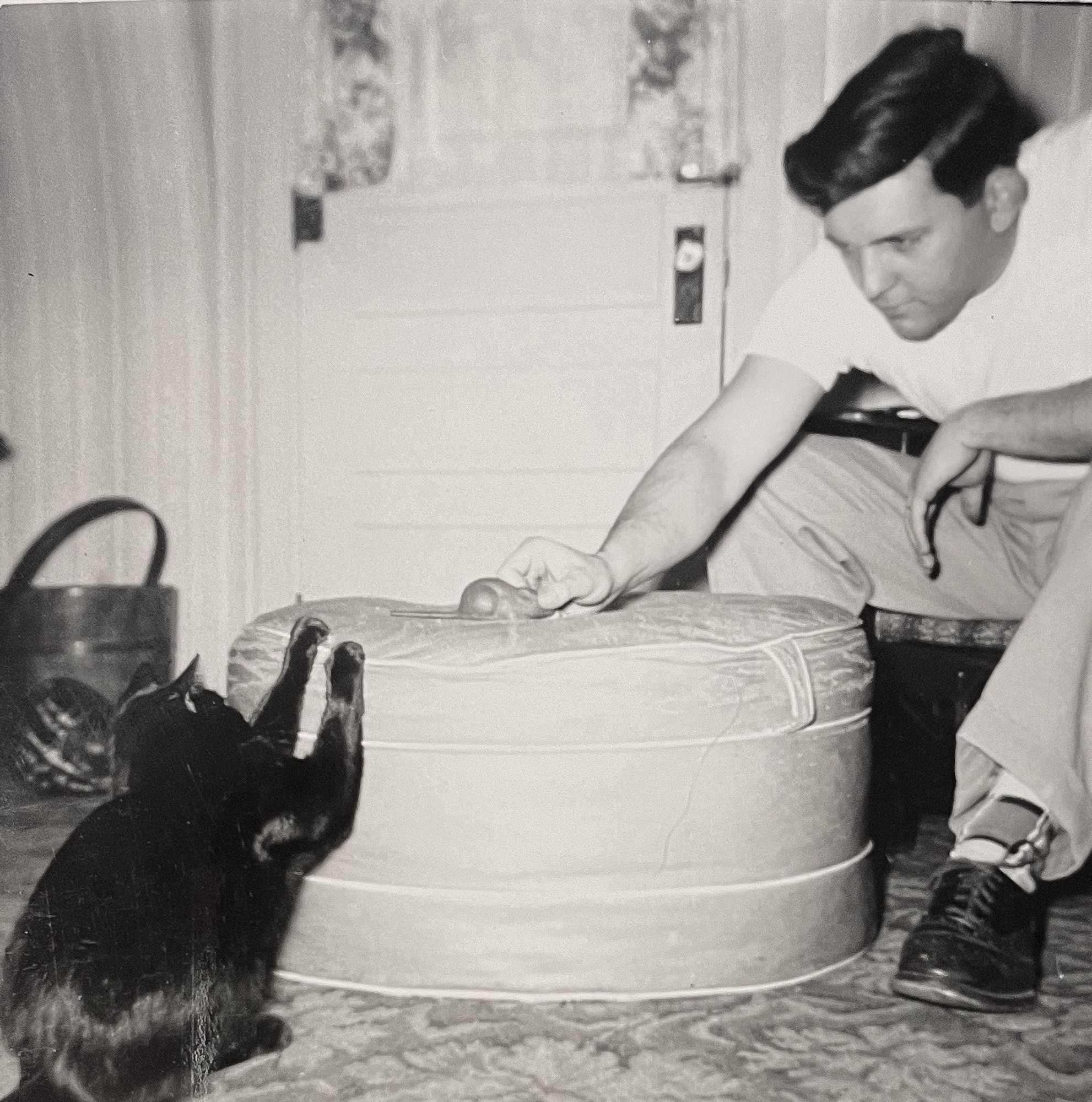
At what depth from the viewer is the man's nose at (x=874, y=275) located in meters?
1.33

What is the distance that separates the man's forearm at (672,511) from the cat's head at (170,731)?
511mm

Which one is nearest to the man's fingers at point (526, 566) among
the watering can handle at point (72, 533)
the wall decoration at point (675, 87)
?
the wall decoration at point (675, 87)

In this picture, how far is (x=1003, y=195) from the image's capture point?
1.32m

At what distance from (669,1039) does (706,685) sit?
32 centimetres

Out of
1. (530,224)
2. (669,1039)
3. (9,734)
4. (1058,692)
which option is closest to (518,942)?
(669,1039)

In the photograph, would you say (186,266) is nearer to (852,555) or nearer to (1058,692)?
(852,555)

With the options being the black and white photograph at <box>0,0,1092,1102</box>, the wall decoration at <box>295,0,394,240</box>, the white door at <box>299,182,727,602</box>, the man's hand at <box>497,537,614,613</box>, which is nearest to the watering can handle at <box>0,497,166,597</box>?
the black and white photograph at <box>0,0,1092,1102</box>

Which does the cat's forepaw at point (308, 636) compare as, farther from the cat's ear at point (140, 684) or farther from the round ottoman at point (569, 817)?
the cat's ear at point (140, 684)

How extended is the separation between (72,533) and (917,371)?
5.43 feet

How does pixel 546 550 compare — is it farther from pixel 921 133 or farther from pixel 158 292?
pixel 158 292

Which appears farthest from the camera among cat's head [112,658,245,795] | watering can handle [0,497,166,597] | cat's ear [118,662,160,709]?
watering can handle [0,497,166,597]

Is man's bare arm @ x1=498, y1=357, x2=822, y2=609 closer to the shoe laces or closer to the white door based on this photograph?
the shoe laces

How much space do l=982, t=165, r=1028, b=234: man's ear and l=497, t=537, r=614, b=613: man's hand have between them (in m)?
0.77

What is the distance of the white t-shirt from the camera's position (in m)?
1.30
